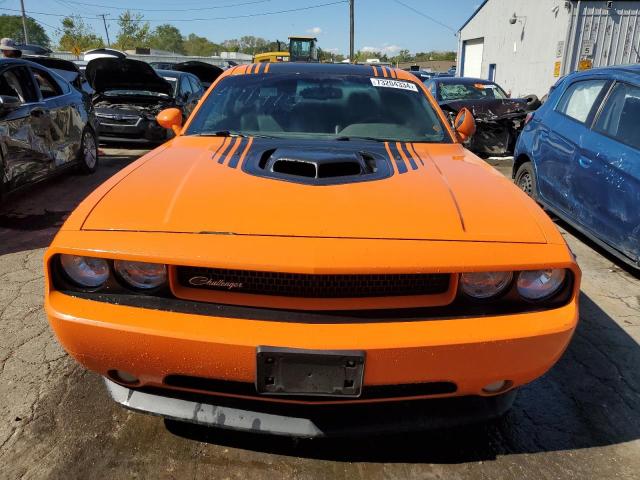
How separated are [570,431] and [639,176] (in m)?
2.11

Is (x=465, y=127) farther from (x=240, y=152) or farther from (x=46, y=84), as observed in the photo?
(x=46, y=84)

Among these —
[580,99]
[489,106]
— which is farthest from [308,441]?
[489,106]

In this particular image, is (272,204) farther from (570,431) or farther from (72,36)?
(72,36)

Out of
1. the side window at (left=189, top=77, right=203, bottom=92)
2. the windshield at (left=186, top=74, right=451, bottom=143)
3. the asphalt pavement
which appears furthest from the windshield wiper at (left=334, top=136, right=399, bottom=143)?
the side window at (left=189, top=77, right=203, bottom=92)

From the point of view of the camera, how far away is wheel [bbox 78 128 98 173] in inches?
256

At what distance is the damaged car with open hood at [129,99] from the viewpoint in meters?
8.37

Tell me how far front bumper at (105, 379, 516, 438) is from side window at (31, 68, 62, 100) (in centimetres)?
520

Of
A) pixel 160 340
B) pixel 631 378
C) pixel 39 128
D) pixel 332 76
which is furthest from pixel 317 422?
pixel 39 128

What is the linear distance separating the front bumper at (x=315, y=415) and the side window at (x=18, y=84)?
465 cm

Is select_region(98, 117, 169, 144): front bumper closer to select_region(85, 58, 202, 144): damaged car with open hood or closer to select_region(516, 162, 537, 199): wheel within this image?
select_region(85, 58, 202, 144): damaged car with open hood

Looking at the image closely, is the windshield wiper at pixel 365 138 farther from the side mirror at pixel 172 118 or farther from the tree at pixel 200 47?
the tree at pixel 200 47

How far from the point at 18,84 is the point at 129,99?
11.4 ft

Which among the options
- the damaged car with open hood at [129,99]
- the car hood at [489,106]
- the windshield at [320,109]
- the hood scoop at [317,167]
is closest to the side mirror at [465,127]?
the windshield at [320,109]

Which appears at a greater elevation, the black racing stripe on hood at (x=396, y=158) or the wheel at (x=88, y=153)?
the black racing stripe on hood at (x=396, y=158)
